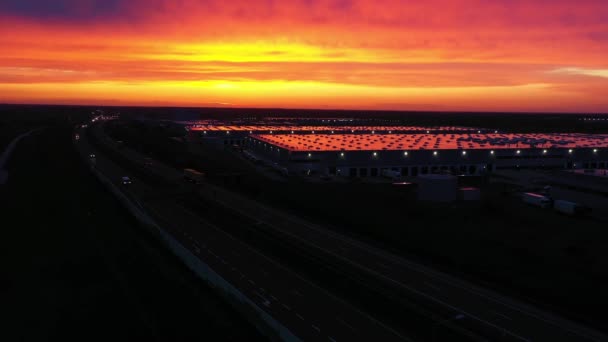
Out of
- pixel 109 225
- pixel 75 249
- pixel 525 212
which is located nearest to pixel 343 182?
pixel 525 212

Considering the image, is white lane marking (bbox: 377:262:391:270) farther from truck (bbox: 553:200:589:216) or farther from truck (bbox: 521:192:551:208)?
truck (bbox: 521:192:551:208)

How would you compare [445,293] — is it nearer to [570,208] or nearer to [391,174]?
[570,208]

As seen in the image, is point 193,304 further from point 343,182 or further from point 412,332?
point 343,182


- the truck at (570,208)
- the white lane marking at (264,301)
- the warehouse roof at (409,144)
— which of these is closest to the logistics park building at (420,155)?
the warehouse roof at (409,144)

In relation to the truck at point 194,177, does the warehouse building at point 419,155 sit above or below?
above

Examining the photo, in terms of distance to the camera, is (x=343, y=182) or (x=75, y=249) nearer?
(x=75, y=249)

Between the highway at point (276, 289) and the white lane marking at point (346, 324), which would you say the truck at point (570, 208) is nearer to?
the highway at point (276, 289)

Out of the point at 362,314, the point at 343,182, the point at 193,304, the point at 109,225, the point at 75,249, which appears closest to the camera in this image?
the point at 362,314
